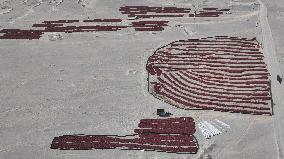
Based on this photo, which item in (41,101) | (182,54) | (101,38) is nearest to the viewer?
(41,101)

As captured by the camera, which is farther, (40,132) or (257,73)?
(257,73)

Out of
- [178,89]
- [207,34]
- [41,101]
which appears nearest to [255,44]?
[207,34]

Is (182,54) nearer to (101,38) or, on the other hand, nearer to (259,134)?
(101,38)

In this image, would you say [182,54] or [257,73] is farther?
[182,54]

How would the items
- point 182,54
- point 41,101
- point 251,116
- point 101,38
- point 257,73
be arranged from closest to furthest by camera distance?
point 251,116
point 41,101
point 257,73
point 182,54
point 101,38

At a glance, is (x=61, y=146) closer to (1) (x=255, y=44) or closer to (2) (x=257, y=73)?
(2) (x=257, y=73)

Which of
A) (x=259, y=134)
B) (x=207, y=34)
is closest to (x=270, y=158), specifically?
(x=259, y=134)
